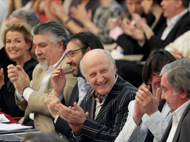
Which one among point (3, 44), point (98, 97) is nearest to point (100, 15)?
point (3, 44)

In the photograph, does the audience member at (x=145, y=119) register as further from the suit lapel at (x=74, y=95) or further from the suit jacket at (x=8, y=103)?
the suit jacket at (x=8, y=103)

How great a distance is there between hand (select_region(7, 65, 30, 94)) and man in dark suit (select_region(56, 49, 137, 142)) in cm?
90

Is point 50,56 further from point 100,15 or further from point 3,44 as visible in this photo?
point 100,15

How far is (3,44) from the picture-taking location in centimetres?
532

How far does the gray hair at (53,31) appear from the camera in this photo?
4.30m

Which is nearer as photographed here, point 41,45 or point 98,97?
point 98,97

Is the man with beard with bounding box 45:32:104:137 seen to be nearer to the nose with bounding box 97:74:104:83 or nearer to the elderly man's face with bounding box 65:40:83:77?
the elderly man's face with bounding box 65:40:83:77

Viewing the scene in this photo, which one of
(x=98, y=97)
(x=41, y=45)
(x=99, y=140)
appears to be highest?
(x=41, y=45)

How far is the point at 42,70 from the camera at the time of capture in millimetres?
4445

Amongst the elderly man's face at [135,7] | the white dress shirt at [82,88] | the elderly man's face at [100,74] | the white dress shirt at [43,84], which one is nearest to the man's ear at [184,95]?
the elderly man's face at [100,74]

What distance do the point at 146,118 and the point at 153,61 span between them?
74cm

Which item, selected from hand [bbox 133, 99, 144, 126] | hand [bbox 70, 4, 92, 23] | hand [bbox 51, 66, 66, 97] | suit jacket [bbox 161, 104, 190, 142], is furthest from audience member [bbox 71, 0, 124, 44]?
suit jacket [bbox 161, 104, 190, 142]

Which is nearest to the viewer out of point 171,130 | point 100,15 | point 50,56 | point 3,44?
point 171,130

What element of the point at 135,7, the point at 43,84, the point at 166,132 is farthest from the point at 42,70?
the point at 135,7
